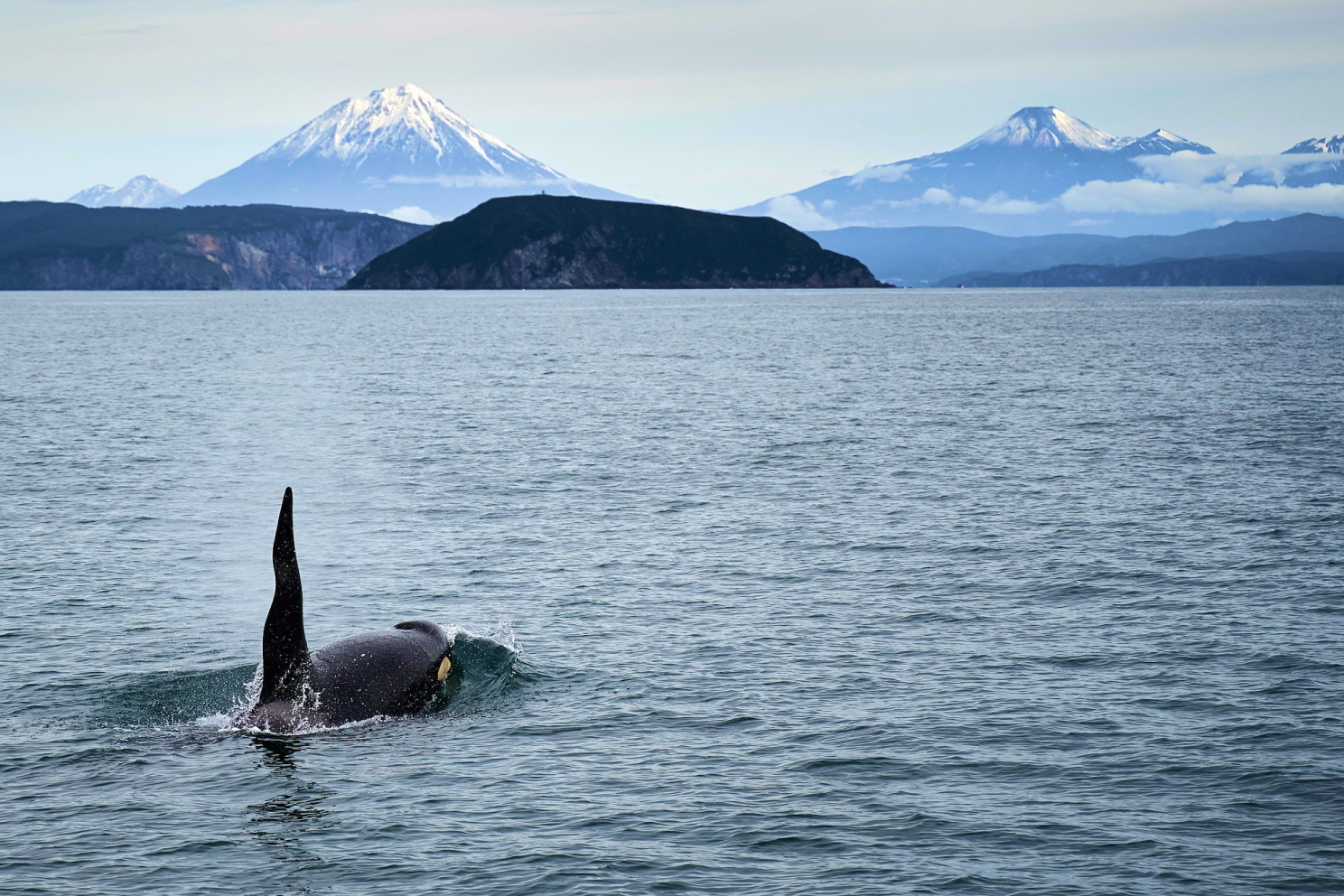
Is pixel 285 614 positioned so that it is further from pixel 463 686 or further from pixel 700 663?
pixel 700 663

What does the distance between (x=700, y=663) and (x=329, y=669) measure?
26.0ft

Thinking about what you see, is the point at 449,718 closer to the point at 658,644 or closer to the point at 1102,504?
the point at 658,644

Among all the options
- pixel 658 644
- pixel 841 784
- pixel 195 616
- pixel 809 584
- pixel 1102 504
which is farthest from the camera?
pixel 1102 504

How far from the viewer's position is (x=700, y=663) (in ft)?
87.6

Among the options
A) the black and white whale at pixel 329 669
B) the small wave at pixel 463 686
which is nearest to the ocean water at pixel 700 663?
the small wave at pixel 463 686

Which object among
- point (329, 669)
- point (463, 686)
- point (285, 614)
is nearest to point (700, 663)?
point (463, 686)

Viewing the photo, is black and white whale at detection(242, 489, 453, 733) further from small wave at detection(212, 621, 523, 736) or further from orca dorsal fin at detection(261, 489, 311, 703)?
small wave at detection(212, 621, 523, 736)

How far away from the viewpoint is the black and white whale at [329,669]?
21.2 m

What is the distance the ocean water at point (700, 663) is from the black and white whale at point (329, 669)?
60cm

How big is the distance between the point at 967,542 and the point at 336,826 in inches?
988

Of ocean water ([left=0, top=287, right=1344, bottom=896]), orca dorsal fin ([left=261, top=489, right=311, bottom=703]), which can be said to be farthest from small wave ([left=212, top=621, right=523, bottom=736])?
orca dorsal fin ([left=261, top=489, right=311, bottom=703])

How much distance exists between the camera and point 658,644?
2816cm

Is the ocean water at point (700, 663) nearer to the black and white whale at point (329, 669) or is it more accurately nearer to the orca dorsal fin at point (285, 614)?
the black and white whale at point (329, 669)

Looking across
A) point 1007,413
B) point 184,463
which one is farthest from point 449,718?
point 1007,413
